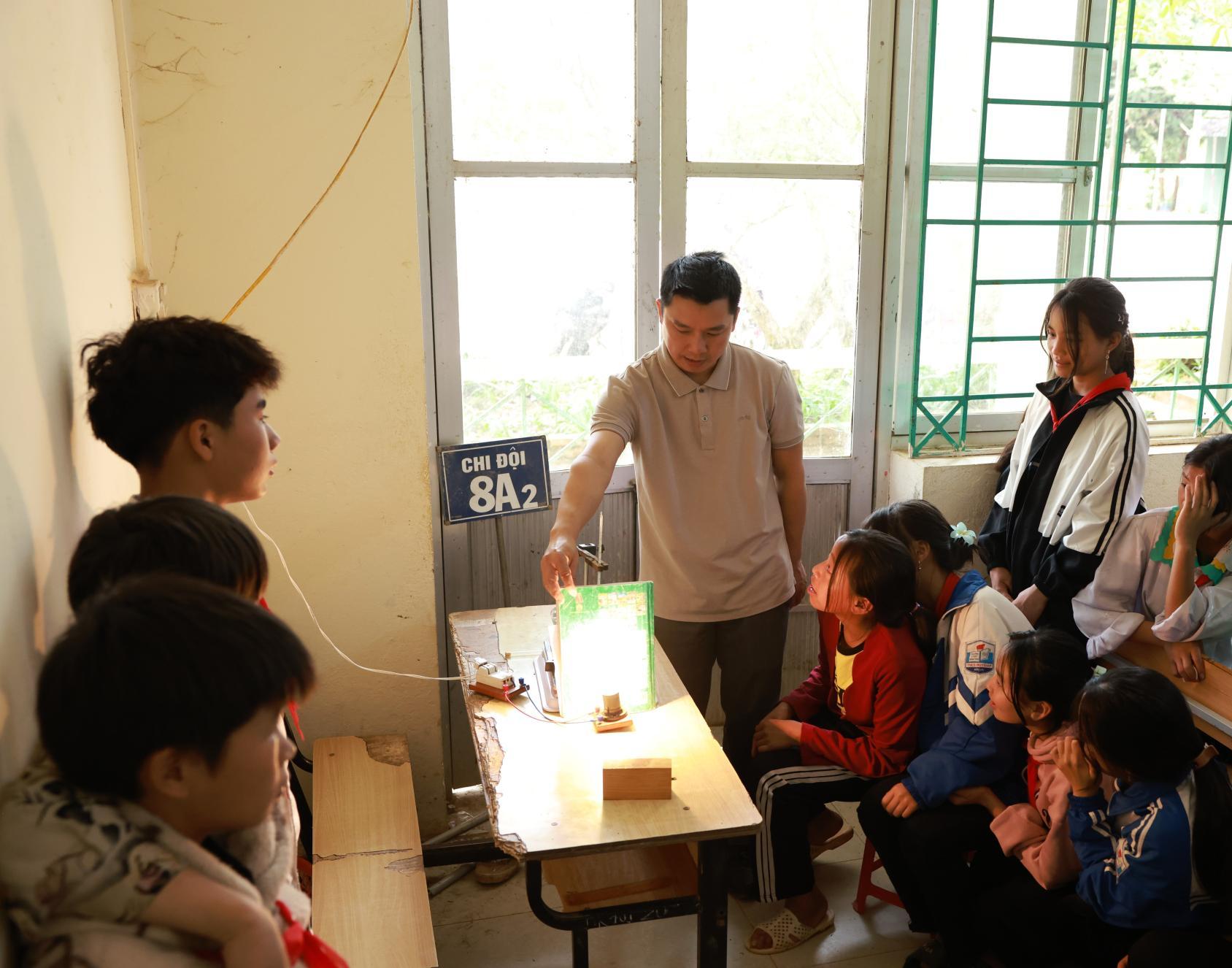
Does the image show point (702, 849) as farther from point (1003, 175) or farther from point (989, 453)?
point (1003, 175)

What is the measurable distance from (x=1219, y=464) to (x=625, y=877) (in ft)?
5.65

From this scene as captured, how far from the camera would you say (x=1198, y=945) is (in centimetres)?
197

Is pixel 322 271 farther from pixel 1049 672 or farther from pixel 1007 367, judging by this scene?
pixel 1007 367

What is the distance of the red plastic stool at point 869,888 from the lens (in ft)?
9.37

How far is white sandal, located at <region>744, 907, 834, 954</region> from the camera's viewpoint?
9.09ft

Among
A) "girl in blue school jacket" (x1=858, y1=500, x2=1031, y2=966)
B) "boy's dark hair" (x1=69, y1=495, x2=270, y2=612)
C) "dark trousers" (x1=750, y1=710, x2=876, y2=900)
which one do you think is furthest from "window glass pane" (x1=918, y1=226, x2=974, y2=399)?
"boy's dark hair" (x1=69, y1=495, x2=270, y2=612)

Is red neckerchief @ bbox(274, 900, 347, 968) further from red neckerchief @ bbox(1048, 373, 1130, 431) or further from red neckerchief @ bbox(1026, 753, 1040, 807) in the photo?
red neckerchief @ bbox(1048, 373, 1130, 431)

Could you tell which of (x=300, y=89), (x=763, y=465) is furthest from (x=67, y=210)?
(x=763, y=465)

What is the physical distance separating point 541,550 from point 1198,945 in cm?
216

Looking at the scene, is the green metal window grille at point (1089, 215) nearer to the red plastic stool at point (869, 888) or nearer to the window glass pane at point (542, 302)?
the window glass pane at point (542, 302)

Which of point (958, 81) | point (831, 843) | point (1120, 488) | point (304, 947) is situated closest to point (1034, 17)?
point (958, 81)

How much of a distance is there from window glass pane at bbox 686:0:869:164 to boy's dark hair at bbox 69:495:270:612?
2.61 metres

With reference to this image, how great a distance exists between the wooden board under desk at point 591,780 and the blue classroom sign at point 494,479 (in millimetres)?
643

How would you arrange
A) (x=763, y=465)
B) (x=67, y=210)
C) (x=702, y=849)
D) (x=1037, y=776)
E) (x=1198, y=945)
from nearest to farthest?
(x=67, y=210) < (x=1198, y=945) < (x=702, y=849) < (x=1037, y=776) < (x=763, y=465)
